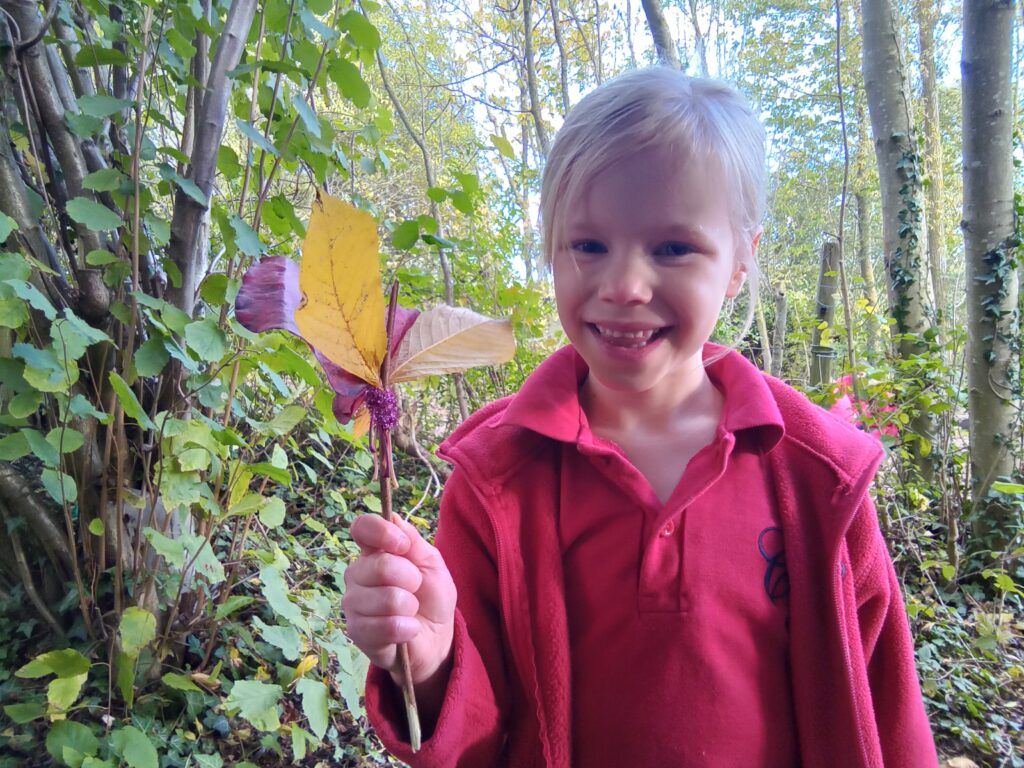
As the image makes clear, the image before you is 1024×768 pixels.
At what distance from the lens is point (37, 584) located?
1747 millimetres

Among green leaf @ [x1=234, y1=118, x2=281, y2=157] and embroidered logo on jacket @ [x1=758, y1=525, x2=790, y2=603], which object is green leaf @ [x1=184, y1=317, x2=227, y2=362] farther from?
embroidered logo on jacket @ [x1=758, y1=525, x2=790, y2=603]

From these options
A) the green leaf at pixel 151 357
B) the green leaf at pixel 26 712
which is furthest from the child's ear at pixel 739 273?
the green leaf at pixel 26 712

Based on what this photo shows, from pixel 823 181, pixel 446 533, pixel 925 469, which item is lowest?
pixel 925 469

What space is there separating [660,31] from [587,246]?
3.17 meters

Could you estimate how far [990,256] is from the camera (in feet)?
9.12

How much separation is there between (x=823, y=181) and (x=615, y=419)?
36.1ft

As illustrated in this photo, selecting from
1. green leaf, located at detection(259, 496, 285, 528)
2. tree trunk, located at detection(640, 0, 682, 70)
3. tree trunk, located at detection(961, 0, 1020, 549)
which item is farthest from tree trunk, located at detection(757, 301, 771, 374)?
green leaf, located at detection(259, 496, 285, 528)

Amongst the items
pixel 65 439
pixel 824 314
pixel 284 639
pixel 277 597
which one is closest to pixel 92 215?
pixel 65 439

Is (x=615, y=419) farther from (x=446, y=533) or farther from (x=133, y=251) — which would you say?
(x=133, y=251)

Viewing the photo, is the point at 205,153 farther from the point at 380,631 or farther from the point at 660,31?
the point at 660,31

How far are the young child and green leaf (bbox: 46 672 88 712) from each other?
3.18 feet

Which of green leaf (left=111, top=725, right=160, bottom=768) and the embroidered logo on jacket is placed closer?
the embroidered logo on jacket

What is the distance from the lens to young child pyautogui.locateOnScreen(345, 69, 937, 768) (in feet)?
2.65

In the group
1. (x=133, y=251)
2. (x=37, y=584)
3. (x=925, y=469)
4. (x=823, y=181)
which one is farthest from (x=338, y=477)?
(x=823, y=181)
